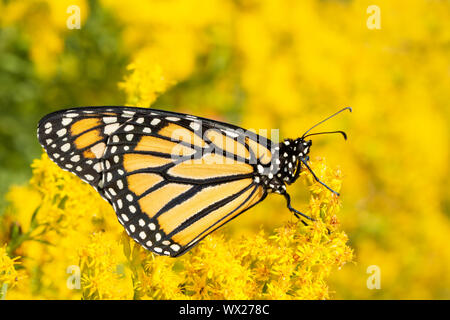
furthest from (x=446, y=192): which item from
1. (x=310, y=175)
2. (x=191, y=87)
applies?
(x=310, y=175)

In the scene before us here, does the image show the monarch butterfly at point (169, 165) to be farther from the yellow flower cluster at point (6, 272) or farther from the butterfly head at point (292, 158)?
the yellow flower cluster at point (6, 272)

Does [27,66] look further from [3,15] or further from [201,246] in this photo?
[201,246]

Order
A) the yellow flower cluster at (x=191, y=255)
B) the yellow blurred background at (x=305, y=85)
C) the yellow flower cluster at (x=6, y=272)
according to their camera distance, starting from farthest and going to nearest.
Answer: the yellow blurred background at (x=305, y=85), the yellow flower cluster at (x=6, y=272), the yellow flower cluster at (x=191, y=255)

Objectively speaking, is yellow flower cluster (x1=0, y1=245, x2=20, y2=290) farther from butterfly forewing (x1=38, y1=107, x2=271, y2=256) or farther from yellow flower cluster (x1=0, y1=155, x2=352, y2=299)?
butterfly forewing (x1=38, y1=107, x2=271, y2=256)

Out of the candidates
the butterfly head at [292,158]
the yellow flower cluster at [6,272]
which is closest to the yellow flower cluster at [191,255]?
the yellow flower cluster at [6,272]

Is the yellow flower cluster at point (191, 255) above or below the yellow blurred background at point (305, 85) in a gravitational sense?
below

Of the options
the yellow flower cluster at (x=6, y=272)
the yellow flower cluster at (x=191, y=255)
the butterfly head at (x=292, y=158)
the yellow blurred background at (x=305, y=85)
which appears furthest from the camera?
the yellow blurred background at (x=305, y=85)

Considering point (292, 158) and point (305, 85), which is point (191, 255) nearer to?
point (292, 158)

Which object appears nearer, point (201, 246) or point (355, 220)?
point (201, 246)
